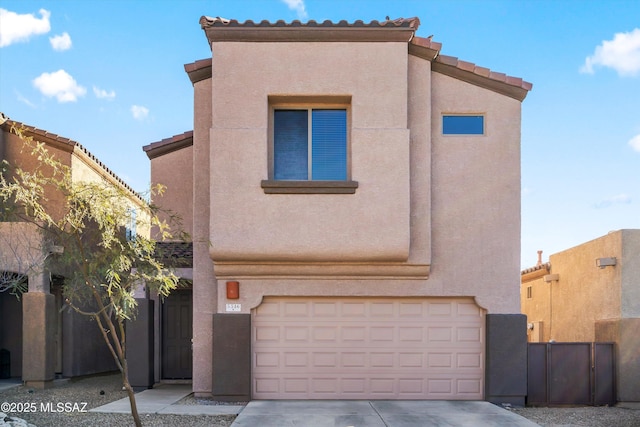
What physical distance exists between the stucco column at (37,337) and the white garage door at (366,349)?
5123mm

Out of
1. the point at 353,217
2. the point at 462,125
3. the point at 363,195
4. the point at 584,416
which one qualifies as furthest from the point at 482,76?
the point at 584,416

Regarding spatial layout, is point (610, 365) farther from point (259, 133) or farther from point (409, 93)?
point (259, 133)

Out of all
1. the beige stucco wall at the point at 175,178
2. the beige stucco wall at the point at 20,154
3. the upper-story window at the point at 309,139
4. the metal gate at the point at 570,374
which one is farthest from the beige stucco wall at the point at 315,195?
the beige stucco wall at the point at 20,154

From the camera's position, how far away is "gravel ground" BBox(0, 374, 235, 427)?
9.00 metres

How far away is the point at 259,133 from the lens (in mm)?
10453

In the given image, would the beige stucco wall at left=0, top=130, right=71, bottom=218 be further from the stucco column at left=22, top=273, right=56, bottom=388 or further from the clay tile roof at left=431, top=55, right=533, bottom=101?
the clay tile roof at left=431, top=55, right=533, bottom=101

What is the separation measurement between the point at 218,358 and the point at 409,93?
6356 millimetres

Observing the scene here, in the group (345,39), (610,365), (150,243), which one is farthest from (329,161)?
(610,365)

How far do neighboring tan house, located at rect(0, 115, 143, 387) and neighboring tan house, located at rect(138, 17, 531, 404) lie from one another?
2.54m

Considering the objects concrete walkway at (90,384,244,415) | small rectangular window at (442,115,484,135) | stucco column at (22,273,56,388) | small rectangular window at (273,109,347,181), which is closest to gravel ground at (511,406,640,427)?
concrete walkway at (90,384,244,415)

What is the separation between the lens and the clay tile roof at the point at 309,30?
10.6m

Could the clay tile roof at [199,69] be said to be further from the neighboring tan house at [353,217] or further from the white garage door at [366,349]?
the white garage door at [366,349]

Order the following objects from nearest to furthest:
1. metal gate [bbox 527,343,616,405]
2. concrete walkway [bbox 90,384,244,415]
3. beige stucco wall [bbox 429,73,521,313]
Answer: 1. concrete walkway [bbox 90,384,244,415]
2. beige stucco wall [bbox 429,73,521,313]
3. metal gate [bbox 527,343,616,405]

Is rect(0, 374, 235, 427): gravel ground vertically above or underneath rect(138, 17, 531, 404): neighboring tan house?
underneath
